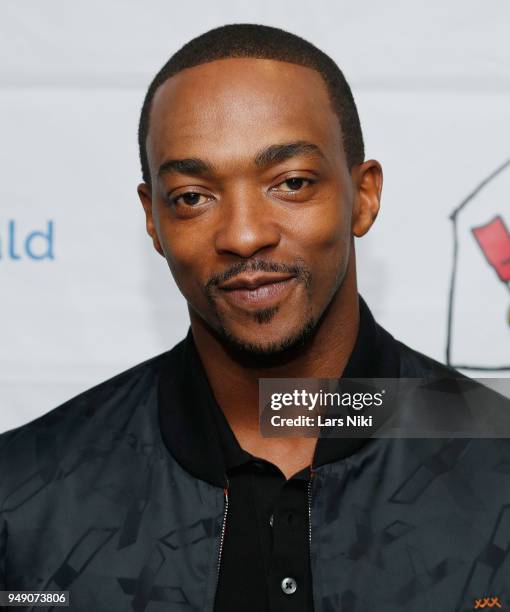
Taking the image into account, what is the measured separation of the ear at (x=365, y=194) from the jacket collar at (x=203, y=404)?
0.10 m

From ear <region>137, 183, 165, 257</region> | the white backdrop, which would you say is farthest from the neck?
the white backdrop

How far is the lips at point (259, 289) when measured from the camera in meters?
0.99

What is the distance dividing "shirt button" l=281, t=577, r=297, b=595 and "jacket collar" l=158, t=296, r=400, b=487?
123 millimetres

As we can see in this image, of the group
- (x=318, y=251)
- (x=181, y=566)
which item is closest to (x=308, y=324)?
(x=318, y=251)

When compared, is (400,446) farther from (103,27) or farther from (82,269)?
(103,27)

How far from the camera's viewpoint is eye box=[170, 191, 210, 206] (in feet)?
3.31

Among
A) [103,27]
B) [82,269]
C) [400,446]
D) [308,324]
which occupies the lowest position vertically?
[400,446]

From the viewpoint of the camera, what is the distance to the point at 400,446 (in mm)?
1076

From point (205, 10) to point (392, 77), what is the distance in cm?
31

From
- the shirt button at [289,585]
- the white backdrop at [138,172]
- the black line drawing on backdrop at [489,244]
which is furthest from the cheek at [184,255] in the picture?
the black line drawing on backdrop at [489,244]

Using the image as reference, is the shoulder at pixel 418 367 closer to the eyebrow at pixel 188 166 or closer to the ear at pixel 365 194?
the ear at pixel 365 194

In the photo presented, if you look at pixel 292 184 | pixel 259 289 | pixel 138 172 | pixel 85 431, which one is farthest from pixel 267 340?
pixel 138 172

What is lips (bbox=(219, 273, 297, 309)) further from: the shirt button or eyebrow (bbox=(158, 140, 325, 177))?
the shirt button

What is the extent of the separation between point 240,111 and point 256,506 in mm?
424
